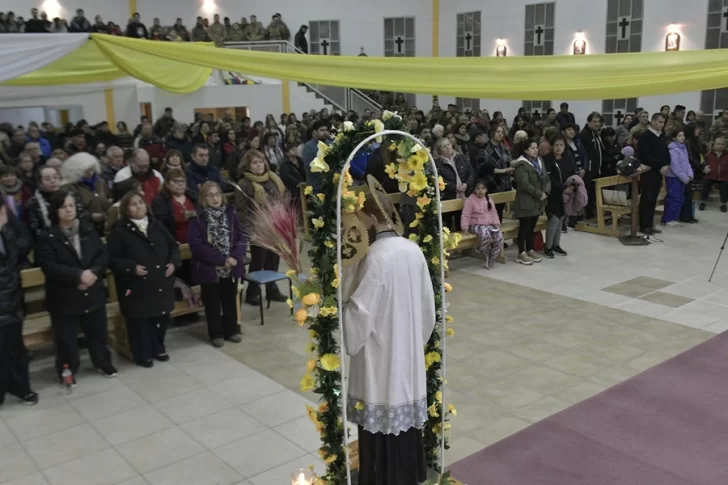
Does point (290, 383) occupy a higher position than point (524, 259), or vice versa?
point (524, 259)

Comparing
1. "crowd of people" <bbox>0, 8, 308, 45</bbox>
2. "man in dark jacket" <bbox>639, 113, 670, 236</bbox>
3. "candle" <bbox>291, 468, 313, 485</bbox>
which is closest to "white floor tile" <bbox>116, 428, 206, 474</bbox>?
"candle" <bbox>291, 468, 313, 485</bbox>

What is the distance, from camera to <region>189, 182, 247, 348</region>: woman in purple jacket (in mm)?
6141

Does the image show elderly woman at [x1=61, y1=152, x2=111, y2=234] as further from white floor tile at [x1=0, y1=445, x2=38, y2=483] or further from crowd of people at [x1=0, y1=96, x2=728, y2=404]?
white floor tile at [x1=0, y1=445, x2=38, y2=483]

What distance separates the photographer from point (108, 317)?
20.1 ft

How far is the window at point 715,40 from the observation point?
650 inches

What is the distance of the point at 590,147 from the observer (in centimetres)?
1075

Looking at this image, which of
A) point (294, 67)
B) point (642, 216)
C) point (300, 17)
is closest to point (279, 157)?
point (642, 216)

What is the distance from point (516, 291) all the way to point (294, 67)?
3.93 m

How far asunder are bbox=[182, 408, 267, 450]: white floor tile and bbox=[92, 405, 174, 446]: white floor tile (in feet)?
0.69

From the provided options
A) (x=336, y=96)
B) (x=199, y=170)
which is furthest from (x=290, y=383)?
(x=336, y=96)

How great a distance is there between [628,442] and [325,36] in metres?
20.2

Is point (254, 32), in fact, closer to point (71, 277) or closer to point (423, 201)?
point (71, 277)

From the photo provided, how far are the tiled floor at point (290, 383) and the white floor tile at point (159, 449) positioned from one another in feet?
0.04

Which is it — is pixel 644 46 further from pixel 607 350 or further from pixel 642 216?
pixel 607 350
